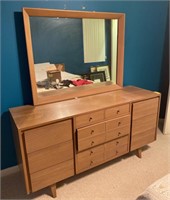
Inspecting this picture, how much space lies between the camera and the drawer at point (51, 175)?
4.91 ft

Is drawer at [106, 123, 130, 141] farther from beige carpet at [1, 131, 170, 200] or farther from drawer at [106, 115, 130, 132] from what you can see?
beige carpet at [1, 131, 170, 200]

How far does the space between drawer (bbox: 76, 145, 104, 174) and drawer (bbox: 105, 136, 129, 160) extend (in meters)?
0.07

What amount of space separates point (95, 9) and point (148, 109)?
1.18 metres

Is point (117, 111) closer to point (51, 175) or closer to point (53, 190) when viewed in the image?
point (51, 175)

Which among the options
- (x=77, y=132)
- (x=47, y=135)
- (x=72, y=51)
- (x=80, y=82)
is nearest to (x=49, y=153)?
(x=47, y=135)

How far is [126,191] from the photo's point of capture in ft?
5.57

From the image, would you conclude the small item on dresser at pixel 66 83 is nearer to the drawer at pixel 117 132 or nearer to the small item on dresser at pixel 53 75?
the small item on dresser at pixel 53 75

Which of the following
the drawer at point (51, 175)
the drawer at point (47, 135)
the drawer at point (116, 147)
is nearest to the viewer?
the drawer at point (47, 135)

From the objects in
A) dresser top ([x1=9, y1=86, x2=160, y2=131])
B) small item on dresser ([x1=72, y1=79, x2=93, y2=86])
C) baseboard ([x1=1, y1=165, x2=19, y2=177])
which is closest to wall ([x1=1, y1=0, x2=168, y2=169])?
baseboard ([x1=1, y1=165, x2=19, y2=177])

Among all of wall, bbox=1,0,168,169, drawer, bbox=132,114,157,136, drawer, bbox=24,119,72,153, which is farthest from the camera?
drawer, bbox=132,114,157,136

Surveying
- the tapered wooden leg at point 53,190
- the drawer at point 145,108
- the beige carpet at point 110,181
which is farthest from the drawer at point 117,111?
the tapered wooden leg at point 53,190

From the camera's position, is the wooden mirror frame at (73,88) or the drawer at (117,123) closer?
the wooden mirror frame at (73,88)

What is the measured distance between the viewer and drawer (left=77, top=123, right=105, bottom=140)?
1591 millimetres

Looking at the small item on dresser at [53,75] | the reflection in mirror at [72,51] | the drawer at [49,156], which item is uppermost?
the reflection in mirror at [72,51]
